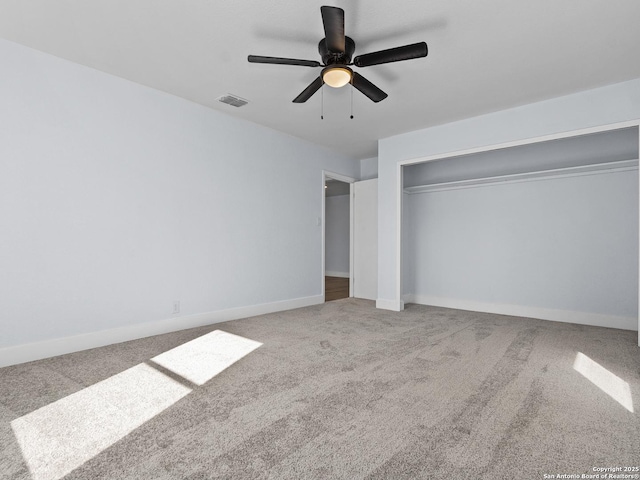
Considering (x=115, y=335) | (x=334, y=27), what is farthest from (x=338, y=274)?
(x=334, y=27)

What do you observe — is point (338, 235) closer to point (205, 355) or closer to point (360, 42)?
point (205, 355)

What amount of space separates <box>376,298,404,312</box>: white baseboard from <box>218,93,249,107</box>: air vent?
3.44 metres

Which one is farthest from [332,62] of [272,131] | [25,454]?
[25,454]

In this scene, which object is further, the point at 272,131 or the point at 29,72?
the point at 272,131

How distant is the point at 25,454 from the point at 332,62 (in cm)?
300

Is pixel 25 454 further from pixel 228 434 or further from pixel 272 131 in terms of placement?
pixel 272 131

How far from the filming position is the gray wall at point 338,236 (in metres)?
10.1

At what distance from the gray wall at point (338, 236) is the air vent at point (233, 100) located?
6215 mm

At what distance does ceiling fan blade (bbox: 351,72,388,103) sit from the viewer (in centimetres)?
278

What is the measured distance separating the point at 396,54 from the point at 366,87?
477 mm

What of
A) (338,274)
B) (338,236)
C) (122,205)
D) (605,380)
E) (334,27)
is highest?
(334,27)

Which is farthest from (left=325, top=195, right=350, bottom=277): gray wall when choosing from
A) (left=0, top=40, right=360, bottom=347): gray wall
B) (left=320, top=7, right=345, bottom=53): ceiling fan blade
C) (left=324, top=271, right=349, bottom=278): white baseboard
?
(left=320, top=7, right=345, bottom=53): ceiling fan blade

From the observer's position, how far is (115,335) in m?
3.41

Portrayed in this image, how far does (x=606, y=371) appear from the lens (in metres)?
2.76
